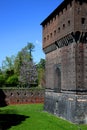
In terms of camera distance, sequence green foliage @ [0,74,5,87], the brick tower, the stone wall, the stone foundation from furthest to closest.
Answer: green foliage @ [0,74,5,87], the stone wall, the brick tower, the stone foundation

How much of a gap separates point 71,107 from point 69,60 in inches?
160

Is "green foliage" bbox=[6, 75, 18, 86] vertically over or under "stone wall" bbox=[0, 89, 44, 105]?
over

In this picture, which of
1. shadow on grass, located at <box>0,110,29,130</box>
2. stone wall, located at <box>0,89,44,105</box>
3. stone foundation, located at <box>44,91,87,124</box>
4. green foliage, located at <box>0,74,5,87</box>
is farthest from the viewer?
green foliage, located at <box>0,74,5,87</box>

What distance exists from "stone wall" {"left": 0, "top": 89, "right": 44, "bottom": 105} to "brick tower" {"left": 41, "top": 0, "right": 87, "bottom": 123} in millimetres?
9629

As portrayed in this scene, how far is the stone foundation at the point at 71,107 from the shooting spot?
71.1ft

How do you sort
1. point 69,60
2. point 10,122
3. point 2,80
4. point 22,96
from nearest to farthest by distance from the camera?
point 10,122
point 69,60
point 22,96
point 2,80

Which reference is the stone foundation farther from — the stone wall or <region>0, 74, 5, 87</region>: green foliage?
<region>0, 74, 5, 87</region>: green foliage

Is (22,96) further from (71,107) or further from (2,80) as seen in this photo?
(2,80)

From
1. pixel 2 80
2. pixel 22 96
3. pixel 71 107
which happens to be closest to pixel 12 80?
pixel 2 80

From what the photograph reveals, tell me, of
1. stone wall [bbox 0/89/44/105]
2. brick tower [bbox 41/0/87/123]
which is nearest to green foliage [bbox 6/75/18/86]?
stone wall [bbox 0/89/44/105]

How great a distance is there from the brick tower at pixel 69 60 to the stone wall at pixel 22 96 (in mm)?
9629

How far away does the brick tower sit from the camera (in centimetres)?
2211

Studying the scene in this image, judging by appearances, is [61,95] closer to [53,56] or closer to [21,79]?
[53,56]

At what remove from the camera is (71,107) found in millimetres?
22406
